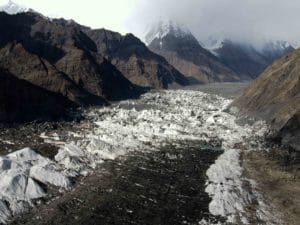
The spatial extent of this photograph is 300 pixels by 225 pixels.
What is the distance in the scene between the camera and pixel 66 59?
130 metres

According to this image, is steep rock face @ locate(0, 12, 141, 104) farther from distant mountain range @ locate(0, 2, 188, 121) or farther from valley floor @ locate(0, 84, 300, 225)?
valley floor @ locate(0, 84, 300, 225)

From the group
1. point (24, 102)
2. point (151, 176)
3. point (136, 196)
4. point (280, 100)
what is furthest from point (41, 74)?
point (136, 196)

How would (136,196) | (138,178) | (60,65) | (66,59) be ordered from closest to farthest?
(136,196) → (138,178) → (60,65) → (66,59)

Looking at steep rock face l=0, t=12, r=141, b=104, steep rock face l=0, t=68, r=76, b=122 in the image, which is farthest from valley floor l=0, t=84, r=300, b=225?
steep rock face l=0, t=12, r=141, b=104

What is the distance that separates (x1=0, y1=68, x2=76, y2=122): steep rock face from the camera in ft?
216

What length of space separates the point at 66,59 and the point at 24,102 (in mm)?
60549

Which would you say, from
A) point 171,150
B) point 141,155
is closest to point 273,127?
point 171,150

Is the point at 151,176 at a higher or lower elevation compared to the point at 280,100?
lower

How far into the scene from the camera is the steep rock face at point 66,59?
104 m

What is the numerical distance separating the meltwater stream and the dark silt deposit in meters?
0.06

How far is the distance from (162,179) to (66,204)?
10.3m

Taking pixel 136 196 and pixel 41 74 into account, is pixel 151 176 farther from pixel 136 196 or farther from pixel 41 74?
pixel 41 74

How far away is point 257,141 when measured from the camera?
59.6 metres

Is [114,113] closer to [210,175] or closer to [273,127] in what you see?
[273,127]
